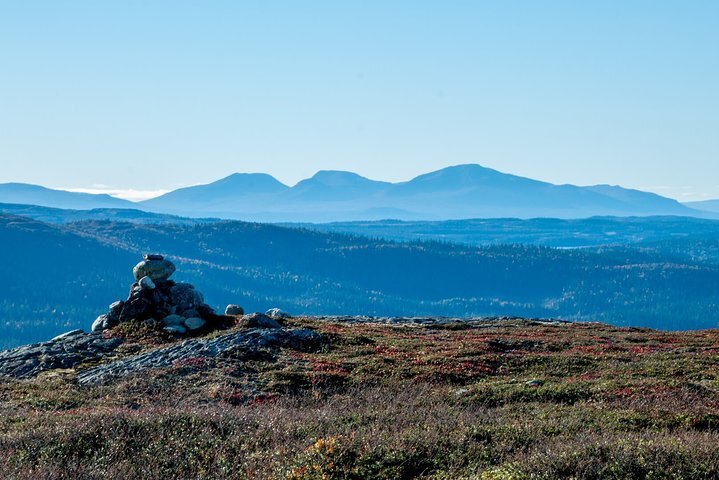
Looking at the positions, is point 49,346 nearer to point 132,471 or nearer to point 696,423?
point 132,471

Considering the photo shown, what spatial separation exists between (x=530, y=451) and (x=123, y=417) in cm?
1188

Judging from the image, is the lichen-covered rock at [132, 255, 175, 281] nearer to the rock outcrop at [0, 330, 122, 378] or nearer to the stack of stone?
the stack of stone

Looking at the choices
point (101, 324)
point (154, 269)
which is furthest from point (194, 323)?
point (101, 324)

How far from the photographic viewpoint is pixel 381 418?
2252 centimetres

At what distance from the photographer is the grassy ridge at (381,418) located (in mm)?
17078

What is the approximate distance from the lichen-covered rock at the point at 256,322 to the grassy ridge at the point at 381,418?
5764mm

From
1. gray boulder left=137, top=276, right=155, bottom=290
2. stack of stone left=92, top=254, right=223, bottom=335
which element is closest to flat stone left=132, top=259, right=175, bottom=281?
stack of stone left=92, top=254, right=223, bottom=335

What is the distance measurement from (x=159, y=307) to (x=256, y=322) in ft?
27.5

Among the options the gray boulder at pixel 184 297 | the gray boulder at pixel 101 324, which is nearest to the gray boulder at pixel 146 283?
the gray boulder at pixel 184 297

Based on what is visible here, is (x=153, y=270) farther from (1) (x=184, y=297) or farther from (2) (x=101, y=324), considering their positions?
(2) (x=101, y=324)

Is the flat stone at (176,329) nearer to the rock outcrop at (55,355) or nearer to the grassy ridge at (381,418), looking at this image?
the rock outcrop at (55,355)

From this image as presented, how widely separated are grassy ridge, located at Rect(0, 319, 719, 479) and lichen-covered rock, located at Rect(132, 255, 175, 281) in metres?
16.3

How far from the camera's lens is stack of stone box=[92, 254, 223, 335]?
160ft

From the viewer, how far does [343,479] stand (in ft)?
54.6
